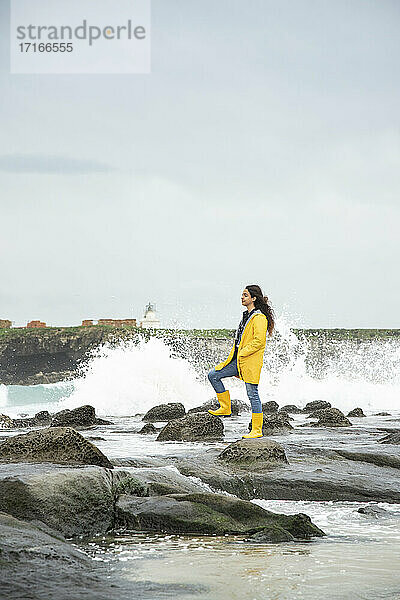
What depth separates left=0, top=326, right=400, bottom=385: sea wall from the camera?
55.9 metres

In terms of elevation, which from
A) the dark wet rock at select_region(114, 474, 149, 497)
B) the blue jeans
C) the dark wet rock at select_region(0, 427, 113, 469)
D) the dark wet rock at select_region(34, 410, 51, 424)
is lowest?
the dark wet rock at select_region(34, 410, 51, 424)

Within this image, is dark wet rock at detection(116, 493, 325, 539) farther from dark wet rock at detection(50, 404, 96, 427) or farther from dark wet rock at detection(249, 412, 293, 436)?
dark wet rock at detection(50, 404, 96, 427)

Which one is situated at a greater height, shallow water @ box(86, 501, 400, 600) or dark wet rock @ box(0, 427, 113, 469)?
dark wet rock @ box(0, 427, 113, 469)

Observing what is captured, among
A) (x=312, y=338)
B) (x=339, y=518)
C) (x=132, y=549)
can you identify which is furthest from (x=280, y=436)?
(x=312, y=338)

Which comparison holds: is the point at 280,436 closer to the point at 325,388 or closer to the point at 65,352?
the point at 325,388

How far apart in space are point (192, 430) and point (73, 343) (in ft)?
174

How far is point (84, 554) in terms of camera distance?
4402 millimetres

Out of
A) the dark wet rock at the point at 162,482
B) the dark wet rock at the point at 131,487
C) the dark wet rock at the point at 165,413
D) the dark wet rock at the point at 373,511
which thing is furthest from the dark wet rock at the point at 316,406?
the dark wet rock at the point at 131,487

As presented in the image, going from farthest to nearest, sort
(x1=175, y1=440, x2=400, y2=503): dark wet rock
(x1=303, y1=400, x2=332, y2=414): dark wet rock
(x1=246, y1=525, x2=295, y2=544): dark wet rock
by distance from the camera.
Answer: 1. (x1=303, y1=400, x2=332, y2=414): dark wet rock
2. (x1=175, y1=440, x2=400, y2=503): dark wet rock
3. (x1=246, y1=525, x2=295, y2=544): dark wet rock

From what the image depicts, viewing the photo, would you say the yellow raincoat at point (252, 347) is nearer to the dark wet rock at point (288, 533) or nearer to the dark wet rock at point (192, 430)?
the dark wet rock at point (192, 430)

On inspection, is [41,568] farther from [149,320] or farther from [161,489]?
[149,320]

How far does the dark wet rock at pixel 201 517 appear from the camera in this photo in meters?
5.29

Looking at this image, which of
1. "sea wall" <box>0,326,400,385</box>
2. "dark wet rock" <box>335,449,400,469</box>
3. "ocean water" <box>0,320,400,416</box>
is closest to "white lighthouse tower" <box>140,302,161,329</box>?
"sea wall" <box>0,326,400,385</box>

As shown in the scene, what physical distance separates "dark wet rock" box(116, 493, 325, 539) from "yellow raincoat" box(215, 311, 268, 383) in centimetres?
449
